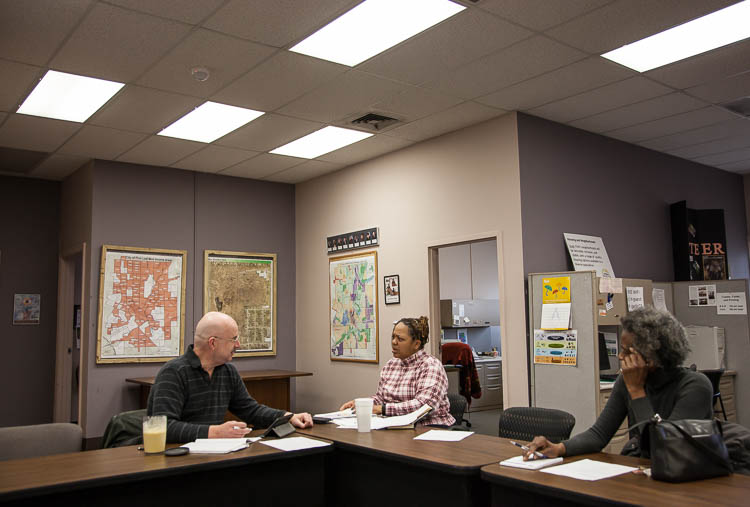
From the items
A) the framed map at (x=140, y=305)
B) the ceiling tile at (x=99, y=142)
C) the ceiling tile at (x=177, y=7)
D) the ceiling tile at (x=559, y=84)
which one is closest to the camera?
the ceiling tile at (x=177, y=7)

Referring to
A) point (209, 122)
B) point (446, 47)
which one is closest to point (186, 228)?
point (209, 122)

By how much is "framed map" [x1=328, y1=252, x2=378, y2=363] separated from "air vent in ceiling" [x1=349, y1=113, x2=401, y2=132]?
138 cm

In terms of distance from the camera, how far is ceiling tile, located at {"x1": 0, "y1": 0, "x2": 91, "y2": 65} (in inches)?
135

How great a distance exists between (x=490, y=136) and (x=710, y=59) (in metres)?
1.68

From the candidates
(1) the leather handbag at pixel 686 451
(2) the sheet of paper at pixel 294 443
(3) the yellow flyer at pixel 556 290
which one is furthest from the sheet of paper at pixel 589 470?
(3) the yellow flyer at pixel 556 290

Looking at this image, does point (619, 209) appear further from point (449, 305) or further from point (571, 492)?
point (571, 492)

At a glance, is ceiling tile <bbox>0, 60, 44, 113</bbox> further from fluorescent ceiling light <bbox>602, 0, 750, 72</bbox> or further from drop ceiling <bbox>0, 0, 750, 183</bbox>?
fluorescent ceiling light <bbox>602, 0, 750, 72</bbox>

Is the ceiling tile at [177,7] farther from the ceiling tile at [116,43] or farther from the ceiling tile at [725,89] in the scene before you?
the ceiling tile at [725,89]

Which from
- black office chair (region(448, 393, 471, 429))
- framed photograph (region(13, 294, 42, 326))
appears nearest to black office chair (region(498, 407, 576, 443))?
black office chair (region(448, 393, 471, 429))

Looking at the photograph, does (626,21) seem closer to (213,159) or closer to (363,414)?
(363,414)

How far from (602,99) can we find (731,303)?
99.3 inches

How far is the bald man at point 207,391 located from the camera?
294 cm

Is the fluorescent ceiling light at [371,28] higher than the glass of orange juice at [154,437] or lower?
higher

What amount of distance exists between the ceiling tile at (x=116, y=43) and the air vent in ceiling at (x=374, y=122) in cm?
178
